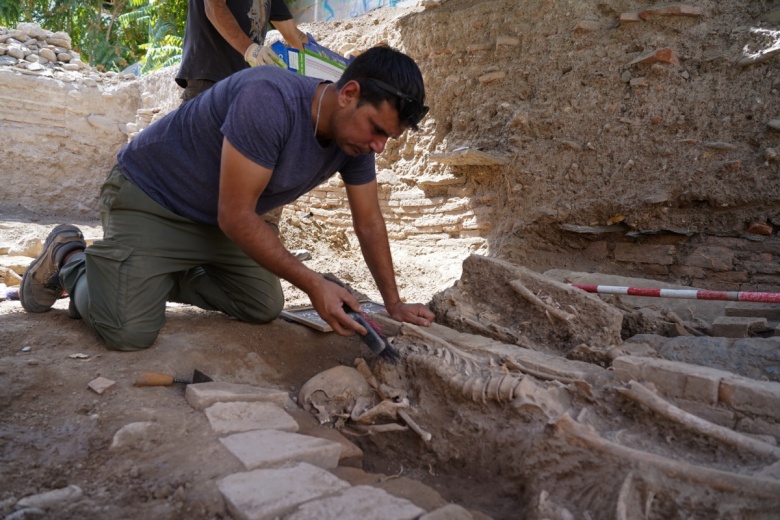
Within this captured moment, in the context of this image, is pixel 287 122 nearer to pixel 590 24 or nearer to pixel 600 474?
pixel 600 474

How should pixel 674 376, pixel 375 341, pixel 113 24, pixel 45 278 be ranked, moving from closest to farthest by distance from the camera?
pixel 674 376 → pixel 375 341 → pixel 45 278 → pixel 113 24

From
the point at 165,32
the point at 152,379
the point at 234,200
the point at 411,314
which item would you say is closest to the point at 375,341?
the point at 411,314

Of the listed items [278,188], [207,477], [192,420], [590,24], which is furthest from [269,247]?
[590,24]

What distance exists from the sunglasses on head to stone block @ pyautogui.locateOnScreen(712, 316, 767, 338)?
1.95 meters

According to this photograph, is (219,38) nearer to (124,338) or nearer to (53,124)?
(124,338)

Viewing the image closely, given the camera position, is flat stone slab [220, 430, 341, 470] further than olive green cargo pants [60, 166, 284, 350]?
No

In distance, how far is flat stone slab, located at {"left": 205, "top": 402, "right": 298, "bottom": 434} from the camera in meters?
1.78

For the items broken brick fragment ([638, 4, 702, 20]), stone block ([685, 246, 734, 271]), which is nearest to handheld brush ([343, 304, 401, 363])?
stone block ([685, 246, 734, 271])

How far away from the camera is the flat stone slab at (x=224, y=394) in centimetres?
193

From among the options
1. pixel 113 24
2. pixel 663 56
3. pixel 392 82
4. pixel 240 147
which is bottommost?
pixel 240 147

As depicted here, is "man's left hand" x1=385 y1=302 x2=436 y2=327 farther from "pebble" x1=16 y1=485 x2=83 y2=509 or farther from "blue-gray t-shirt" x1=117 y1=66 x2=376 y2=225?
"pebble" x1=16 y1=485 x2=83 y2=509

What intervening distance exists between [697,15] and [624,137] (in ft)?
3.47

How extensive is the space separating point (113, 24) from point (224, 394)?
2015 centimetres

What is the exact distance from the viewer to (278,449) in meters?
1.60
